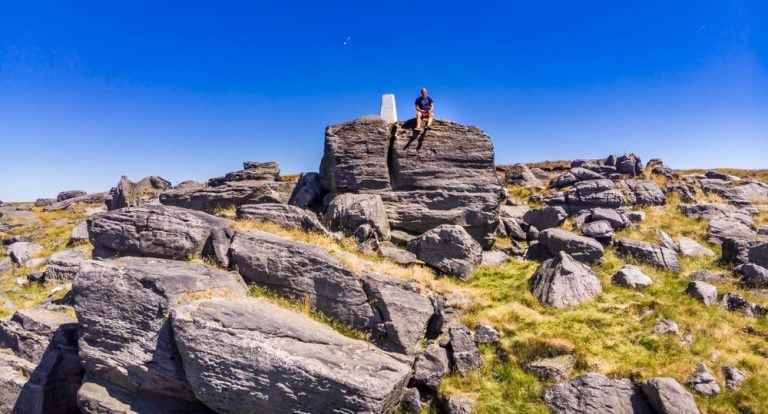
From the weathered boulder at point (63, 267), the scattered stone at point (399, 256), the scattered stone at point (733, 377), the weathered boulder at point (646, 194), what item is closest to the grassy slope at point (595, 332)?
the scattered stone at point (733, 377)

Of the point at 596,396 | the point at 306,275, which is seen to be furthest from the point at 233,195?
the point at 596,396

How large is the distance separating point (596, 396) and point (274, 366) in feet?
29.6

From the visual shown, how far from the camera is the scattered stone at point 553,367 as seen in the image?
12.0 metres

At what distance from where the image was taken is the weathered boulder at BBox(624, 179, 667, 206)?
94.7 feet

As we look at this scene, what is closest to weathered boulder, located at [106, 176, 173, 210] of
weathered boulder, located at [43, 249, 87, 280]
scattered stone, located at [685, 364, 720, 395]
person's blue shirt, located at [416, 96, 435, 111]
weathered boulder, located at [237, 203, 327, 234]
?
weathered boulder, located at [43, 249, 87, 280]

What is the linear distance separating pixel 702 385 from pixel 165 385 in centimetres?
1569

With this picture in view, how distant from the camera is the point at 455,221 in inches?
858

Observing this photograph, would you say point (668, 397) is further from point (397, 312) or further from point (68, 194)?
point (68, 194)

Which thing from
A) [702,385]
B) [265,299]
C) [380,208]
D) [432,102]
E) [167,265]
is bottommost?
[702,385]

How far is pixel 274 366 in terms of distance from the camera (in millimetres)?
10539

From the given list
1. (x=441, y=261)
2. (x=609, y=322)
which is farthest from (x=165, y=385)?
(x=609, y=322)

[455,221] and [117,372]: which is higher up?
[455,221]

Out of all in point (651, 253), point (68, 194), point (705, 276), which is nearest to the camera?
point (705, 276)

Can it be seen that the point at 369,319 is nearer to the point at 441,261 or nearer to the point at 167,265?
the point at 441,261
